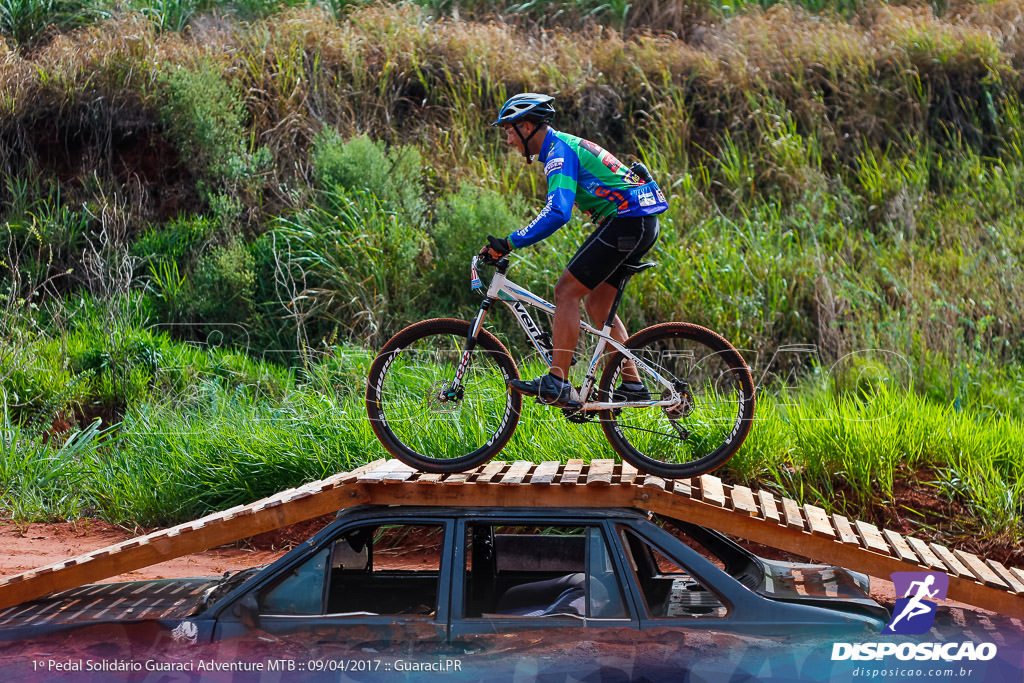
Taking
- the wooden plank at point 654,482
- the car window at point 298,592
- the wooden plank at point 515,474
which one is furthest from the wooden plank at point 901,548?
the car window at point 298,592

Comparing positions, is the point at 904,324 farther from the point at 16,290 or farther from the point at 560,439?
the point at 16,290

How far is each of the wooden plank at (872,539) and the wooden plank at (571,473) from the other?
1.38 m

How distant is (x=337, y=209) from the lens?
37.1 feet

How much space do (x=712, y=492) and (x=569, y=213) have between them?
1.63 m

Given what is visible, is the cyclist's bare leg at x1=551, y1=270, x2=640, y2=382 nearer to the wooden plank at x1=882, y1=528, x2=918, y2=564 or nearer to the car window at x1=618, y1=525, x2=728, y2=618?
the car window at x1=618, y1=525, x2=728, y2=618

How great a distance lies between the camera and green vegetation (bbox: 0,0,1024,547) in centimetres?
Result: 754

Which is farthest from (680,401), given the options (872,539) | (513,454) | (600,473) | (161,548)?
(161,548)

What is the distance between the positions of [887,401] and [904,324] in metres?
2.06

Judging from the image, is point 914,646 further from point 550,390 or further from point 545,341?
point 545,341

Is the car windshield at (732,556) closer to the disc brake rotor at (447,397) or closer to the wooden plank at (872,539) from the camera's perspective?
the wooden plank at (872,539)

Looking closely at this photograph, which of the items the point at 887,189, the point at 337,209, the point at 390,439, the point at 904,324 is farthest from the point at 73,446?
the point at 887,189

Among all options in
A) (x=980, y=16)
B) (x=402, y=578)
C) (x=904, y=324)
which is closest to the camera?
(x=402, y=578)

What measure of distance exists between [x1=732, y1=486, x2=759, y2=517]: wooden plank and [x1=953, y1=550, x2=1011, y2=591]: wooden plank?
1.03 meters

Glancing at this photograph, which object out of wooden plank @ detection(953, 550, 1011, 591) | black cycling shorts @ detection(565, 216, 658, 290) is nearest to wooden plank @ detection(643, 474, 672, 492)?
black cycling shorts @ detection(565, 216, 658, 290)
